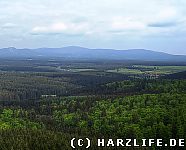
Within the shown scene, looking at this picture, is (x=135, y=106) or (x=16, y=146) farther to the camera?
(x=135, y=106)

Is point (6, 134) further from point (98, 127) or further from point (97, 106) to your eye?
point (97, 106)

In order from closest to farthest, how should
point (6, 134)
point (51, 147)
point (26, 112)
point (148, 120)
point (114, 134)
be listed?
point (51, 147), point (6, 134), point (114, 134), point (148, 120), point (26, 112)

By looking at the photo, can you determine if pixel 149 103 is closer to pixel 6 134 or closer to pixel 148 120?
pixel 148 120

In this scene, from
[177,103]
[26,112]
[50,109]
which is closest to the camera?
[177,103]

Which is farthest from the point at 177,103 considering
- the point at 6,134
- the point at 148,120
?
the point at 6,134

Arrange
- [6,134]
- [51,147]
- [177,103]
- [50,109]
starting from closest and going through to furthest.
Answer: [51,147], [6,134], [177,103], [50,109]

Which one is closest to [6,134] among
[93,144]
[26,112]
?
[93,144]

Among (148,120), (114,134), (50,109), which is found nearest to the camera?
(114,134)

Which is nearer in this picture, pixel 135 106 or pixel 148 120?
pixel 148 120
